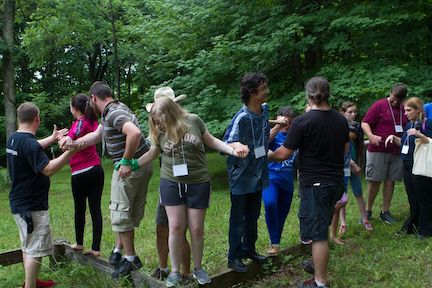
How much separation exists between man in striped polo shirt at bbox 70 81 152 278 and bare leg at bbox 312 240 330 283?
165 centimetres

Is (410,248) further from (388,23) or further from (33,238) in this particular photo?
(388,23)

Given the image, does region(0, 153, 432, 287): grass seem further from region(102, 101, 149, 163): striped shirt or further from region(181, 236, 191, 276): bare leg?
region(102, 101, 149, 163): striped shirt

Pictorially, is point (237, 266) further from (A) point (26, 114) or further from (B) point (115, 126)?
(A) point (26, 114)

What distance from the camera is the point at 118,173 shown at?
152 inches

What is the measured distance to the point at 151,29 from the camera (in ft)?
39.5

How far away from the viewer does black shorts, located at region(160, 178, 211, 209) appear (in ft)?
11.9

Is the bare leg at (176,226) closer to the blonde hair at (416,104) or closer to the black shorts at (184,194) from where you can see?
the black shorts at (184,194)

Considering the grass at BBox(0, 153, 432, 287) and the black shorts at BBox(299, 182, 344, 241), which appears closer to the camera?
the black shorts at BBox(299, 182, 344, 241)

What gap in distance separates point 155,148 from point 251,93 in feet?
3.28

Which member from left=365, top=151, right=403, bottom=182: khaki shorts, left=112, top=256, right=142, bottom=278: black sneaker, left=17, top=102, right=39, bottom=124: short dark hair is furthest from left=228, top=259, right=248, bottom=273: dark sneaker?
left=365, top=151, right=403, bottom=182: khaki shorts

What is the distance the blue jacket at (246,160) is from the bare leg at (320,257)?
720 millimetres

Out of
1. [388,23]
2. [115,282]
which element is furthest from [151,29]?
[115,282]

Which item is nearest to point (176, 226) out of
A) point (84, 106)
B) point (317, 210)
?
point (317, 210)

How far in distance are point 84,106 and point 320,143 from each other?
8.05ft
